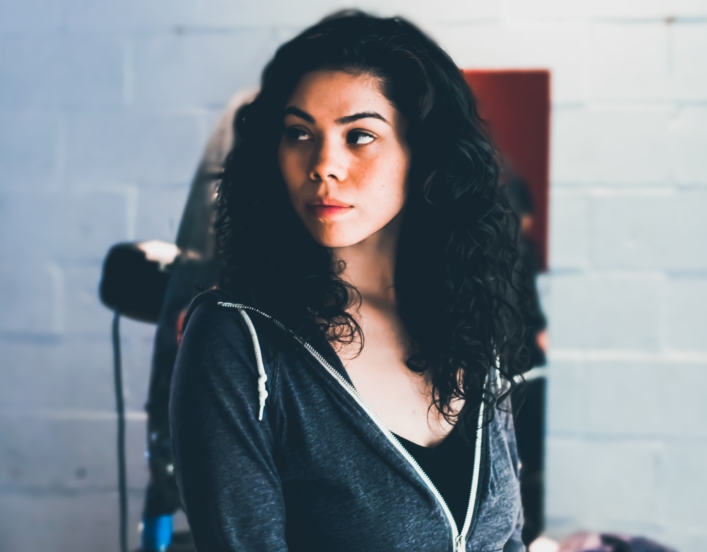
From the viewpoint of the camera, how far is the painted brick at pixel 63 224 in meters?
1.16

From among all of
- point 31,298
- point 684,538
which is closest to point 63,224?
point 31,298

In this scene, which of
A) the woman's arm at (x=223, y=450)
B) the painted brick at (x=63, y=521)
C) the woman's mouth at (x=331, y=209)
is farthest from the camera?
the painted brick at (x=63, y=521)

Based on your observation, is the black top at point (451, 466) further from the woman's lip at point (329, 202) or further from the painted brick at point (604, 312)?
the painted brick at point (604, 312)

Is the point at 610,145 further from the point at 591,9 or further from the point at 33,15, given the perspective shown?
the point at 33,15

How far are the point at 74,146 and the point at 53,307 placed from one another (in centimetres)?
30

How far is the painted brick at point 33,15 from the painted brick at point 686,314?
3.90ft

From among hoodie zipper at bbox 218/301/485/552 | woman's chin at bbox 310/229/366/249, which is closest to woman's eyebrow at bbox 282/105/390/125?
woman's chin at bbox 310/229/366/249

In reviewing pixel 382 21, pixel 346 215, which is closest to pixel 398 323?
pixel 346 215

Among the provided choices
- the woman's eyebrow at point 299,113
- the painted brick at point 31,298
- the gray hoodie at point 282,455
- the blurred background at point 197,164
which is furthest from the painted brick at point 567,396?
the painted brick at point 31,298

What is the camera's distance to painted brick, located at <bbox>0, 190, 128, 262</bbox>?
1156 millimetres

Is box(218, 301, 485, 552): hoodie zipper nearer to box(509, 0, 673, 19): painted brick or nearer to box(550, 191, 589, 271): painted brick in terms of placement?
box(550, 191, 589, 271): painted brick

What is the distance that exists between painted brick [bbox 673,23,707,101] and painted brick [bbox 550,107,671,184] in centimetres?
6

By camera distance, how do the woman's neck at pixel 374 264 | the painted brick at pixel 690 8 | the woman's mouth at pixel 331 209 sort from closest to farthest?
the woman's mouth at pixel 331 209 → the woman's neck at pixel 374 264 → the painted brick at pixel 690 8

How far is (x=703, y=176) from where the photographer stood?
1088mm
